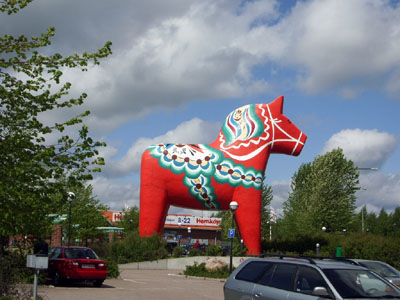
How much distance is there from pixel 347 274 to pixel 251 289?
73.3 inches

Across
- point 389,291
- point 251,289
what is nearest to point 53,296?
point 251,289

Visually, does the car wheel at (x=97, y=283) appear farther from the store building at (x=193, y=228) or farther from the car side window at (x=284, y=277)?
the store building at (x=193, y=228)

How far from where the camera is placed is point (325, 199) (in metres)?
48.7

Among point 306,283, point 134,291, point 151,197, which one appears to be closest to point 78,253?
point 134,291

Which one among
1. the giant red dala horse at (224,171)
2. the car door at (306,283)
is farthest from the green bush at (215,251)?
the car door at (306,283)

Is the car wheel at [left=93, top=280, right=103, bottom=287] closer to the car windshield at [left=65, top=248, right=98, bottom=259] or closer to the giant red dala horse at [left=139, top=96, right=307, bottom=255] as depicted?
the car windshield at [left=65, top=248, right=98, bottom=259]

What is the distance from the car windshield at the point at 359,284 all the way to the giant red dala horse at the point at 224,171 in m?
20.7

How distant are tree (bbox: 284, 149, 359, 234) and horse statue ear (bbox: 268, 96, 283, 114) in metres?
17.8

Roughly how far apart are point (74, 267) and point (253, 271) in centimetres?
949

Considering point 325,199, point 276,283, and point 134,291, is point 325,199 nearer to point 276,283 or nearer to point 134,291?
point 134,291

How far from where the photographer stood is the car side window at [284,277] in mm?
9195

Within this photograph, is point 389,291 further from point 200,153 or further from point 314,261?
point 200,153

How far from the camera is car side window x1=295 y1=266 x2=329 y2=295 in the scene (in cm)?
868

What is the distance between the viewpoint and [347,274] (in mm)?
8844
